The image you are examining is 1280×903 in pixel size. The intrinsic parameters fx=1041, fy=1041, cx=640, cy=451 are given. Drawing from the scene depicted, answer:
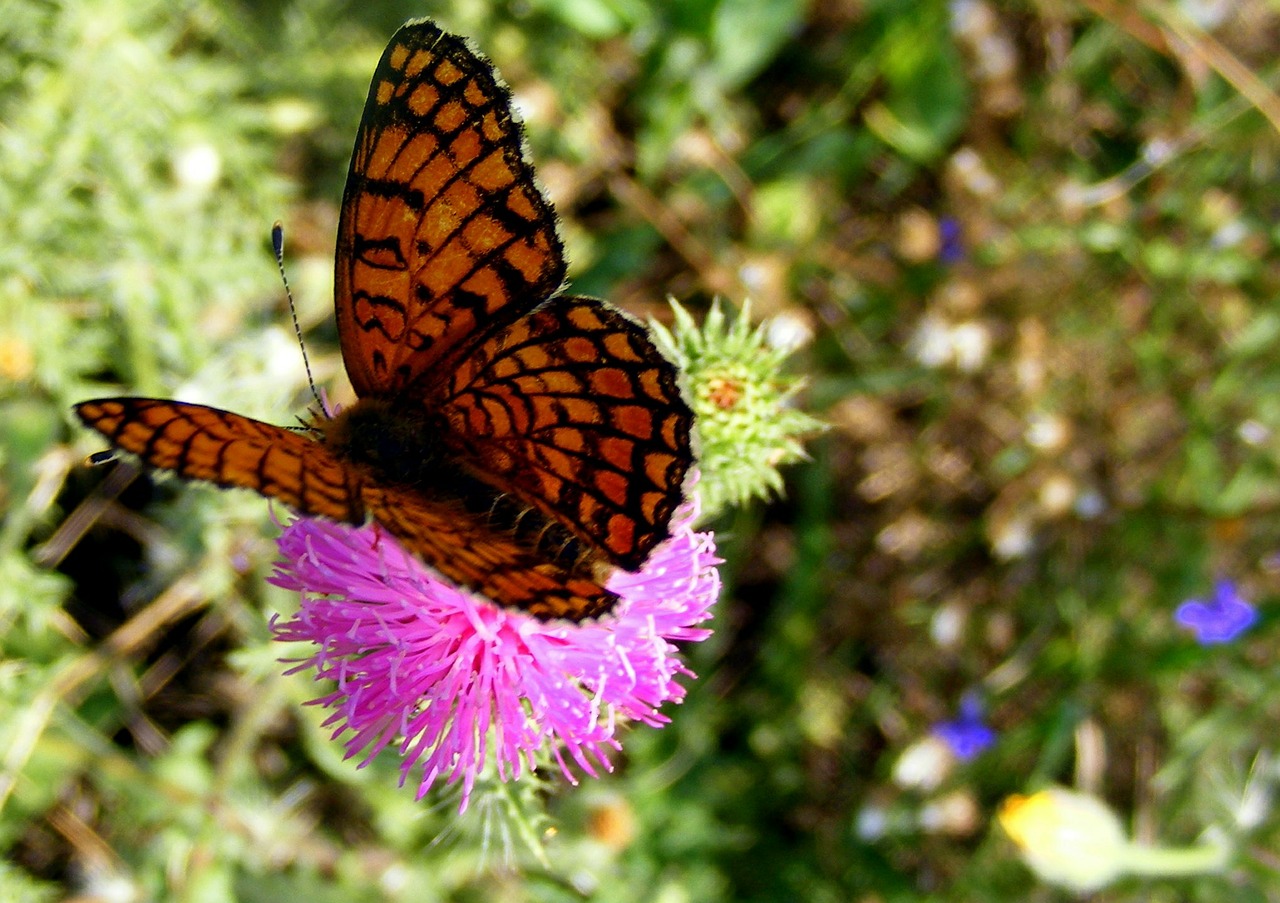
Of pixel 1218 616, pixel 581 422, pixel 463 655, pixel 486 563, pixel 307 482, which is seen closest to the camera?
pixel 307 482

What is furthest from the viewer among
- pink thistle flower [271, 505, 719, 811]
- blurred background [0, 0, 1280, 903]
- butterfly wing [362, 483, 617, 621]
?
blurred background [0, 0, 1280, 903]

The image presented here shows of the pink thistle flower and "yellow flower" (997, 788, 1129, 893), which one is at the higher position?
"yellow flower" (997, 788, 1129, 893)

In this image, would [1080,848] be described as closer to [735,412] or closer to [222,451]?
[735,412]

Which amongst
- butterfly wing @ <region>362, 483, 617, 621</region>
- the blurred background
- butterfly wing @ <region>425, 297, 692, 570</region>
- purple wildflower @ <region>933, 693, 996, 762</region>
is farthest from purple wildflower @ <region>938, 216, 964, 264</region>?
butterfly wing @ <region>362, 483, 617, 621</region>

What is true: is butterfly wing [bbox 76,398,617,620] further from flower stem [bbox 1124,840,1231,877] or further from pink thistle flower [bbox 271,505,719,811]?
flower stem [bbox 1124,840,1231,877]

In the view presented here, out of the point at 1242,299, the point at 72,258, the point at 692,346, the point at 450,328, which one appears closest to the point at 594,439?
the point at 450,328

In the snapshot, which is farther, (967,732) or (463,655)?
(967,732)

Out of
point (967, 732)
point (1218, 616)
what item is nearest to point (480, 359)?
point (967, 732)
